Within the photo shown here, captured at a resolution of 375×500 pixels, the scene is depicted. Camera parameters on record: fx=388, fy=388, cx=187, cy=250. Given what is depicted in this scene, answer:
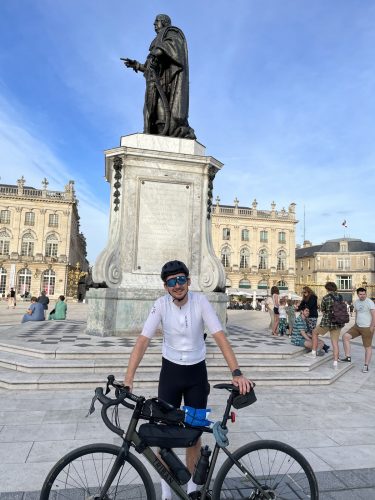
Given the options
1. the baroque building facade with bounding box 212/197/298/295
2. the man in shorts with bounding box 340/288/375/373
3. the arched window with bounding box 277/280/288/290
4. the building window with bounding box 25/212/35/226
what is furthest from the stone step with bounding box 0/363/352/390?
the arched window with bounding box 277/280/288/290

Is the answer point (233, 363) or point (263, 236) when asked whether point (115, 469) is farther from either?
point (263, 236)

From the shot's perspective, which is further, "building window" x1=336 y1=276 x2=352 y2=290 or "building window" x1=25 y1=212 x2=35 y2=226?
"building window" x1=336 y1=276 x2=352 y2=290

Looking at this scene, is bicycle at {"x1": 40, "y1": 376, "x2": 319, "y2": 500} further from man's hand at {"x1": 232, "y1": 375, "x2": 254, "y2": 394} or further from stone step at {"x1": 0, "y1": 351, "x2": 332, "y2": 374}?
stone step at {"x1": 0, "y1": 351, "x2": 332, "y2": 374}

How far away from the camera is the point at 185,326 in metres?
2.77

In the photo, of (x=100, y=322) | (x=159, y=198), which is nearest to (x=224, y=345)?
(x=100, y=322)

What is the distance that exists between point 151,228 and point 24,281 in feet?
184

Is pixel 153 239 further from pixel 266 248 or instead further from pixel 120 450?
pixel 266 248

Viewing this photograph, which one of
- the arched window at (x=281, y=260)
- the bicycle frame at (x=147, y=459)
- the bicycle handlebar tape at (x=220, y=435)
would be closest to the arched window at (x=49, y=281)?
the arched window at (x=281, y=260)

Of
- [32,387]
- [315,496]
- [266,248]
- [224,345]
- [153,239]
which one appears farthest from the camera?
[266,248]

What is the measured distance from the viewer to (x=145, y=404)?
2.31m

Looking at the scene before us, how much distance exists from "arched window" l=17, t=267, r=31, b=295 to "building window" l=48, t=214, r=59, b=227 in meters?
8.00

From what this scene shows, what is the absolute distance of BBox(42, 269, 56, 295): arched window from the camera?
60281mm

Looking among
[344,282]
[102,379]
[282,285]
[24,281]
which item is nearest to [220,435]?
[102,379]

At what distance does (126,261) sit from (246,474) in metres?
6.74
